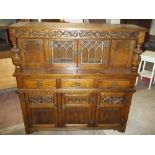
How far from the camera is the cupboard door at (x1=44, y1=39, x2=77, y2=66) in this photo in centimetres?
214

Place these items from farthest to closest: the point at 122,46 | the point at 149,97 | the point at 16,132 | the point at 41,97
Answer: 1. the point at 149,97
2. the point at 16,132
3. the point at 41,97
4. the point at 122,46

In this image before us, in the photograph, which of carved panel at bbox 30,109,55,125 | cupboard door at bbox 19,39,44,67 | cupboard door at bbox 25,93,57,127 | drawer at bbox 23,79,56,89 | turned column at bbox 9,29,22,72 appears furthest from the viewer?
carved panel at bbox 30,109,55,125

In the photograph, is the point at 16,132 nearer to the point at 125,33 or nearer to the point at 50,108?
the point at 50,108

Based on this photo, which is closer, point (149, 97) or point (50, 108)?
point (50, 108)

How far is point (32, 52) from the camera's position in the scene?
2166 mm

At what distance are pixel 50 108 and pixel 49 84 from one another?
0.40 m

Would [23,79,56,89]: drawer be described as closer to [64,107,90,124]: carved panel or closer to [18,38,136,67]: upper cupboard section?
[18,38,136,67]: upper cupboard section

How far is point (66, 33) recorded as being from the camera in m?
2.02

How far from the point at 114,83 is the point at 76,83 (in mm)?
525

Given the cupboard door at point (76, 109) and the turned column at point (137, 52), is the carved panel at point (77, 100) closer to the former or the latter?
the cupboard door at point (76, 109)

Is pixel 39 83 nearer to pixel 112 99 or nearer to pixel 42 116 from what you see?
pixel 42 116

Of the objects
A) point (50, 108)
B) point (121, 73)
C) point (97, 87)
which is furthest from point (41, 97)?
point (121, 73)

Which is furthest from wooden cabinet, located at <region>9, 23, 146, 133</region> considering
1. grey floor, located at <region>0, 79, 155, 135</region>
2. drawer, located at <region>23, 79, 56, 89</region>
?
grey floor, located at <region>0, 79, 155, 135</region>

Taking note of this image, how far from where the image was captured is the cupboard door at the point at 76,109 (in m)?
2.38
